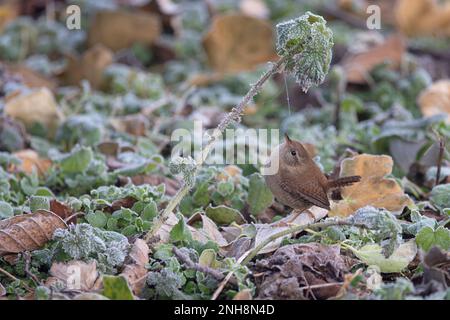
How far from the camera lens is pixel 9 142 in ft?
8.96

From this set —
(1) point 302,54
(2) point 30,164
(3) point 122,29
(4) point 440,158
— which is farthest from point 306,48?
(3) point 122,29

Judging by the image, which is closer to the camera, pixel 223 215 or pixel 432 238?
pixel 432 238

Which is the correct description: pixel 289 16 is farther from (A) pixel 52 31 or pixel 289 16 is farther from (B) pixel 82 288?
(B) pixel 82 288

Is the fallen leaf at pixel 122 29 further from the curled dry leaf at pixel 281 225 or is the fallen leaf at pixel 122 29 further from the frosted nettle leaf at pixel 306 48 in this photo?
the frosted nettle leaf at pixel 306 48

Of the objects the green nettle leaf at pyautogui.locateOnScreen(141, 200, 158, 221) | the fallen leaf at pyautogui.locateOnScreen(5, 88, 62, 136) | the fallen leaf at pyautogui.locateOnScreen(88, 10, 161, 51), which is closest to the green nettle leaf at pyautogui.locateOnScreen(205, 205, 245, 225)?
the green nettle leaf at pyautogui.locateOnScreen(141, 200, 158, 221)

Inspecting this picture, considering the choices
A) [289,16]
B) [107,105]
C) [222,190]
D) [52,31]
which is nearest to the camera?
[222,190]

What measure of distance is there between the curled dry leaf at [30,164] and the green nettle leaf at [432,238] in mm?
1239

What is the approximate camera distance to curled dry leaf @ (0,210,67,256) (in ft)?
5.99

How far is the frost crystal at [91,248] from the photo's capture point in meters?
1.73

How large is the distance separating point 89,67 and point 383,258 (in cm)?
220

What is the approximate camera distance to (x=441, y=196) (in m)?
2.14

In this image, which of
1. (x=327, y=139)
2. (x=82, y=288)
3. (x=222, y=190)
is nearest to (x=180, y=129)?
Result: (x=327, y=139)

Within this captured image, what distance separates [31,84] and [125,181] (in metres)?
1.26

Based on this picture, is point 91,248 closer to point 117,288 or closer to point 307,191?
point 117,288
